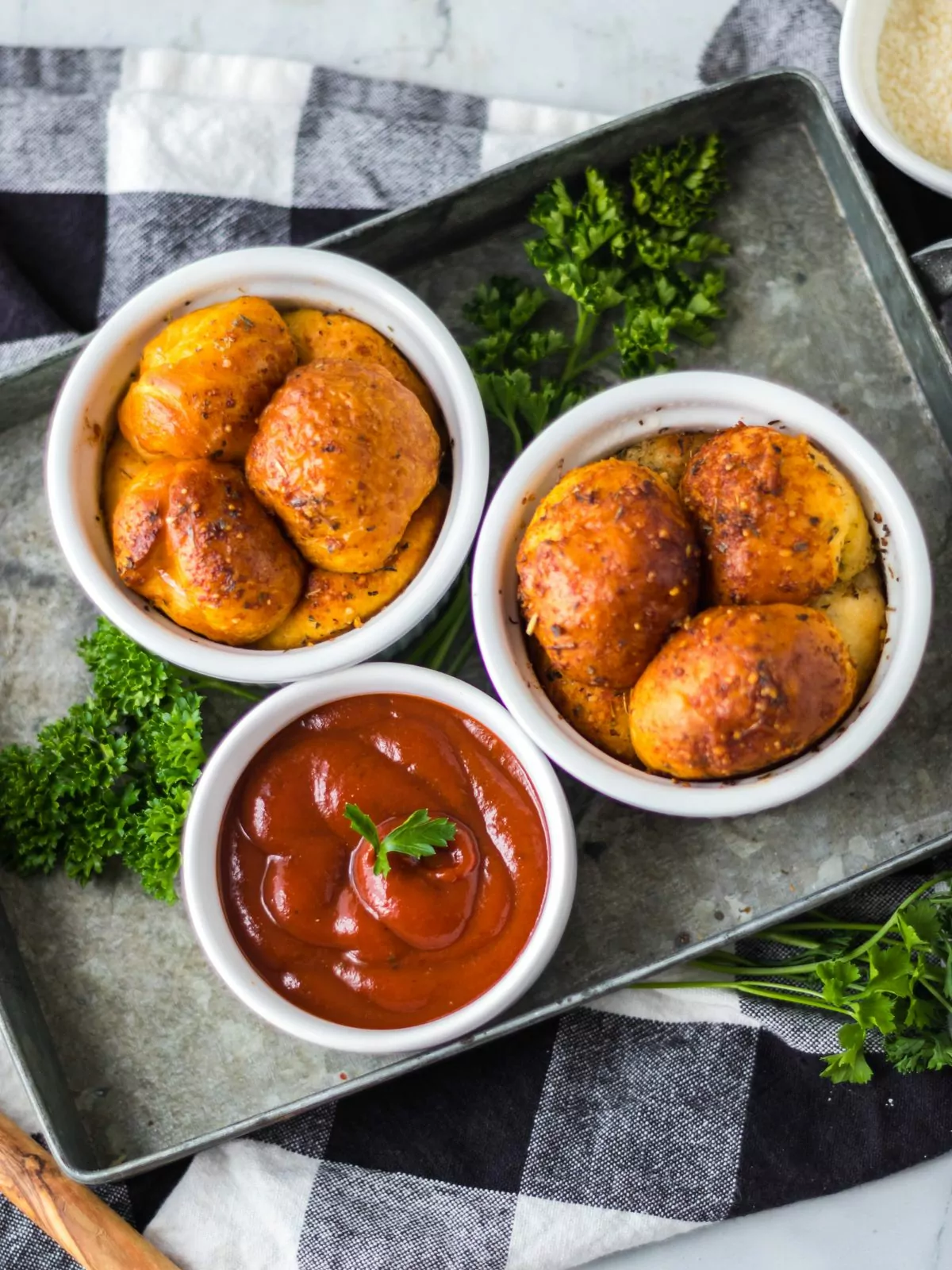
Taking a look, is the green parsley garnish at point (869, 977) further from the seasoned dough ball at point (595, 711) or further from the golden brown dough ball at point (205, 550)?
the golden brown dough ball at point (205, 550)

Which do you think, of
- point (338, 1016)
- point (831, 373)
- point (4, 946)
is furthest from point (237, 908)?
point (831, 373)

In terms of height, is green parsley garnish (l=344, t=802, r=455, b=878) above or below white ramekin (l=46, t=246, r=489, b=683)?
below

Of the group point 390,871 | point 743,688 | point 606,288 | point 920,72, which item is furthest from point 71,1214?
point 920,72

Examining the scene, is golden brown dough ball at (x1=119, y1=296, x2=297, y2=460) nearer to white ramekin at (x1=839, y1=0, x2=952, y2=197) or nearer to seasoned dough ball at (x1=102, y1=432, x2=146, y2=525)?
seasoned dough ball at (x1=102, y1=432, x2=146, y2=525)

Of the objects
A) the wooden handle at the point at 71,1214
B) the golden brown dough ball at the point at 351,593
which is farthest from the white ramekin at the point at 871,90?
the wooden handle at the point at 71,1214

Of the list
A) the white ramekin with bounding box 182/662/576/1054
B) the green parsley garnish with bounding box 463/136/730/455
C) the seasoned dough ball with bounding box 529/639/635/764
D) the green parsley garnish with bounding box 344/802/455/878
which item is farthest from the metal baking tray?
the green parsley garnish with bounding box 344/802/455/878

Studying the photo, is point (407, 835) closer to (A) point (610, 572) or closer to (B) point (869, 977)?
(A) point (610, 572)

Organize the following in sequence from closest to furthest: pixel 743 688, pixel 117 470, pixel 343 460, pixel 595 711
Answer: pixel 743 688, pixel 343 460, pixel 595 711, pixel 117 470
